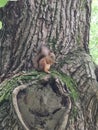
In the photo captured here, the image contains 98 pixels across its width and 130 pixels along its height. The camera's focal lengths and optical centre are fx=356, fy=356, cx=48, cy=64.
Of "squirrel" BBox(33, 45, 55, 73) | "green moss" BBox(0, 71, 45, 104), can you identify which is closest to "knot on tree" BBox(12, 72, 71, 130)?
"green moss" BBox(0, 71, 45, 104)

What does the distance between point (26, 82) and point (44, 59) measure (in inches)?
14.3

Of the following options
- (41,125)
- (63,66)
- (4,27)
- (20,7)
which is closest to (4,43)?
(4,27)

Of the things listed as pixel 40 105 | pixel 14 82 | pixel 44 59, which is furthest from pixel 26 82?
pixel 44 59

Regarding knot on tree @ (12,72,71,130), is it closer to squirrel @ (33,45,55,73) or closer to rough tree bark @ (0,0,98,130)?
rough tree bark @ (0,0,98,130)

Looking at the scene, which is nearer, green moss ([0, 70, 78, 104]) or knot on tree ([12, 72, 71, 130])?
knot on tree ([12, 72, 71, 130])

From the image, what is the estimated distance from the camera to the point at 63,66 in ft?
8.59

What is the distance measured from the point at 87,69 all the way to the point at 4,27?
81 centimetres

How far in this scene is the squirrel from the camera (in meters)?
2.58

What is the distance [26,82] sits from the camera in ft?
7.80

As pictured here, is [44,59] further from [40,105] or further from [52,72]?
[40,105]

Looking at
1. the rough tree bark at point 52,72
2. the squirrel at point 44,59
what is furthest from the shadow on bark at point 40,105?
the squirrel at point 44,59

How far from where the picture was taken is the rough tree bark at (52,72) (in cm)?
223

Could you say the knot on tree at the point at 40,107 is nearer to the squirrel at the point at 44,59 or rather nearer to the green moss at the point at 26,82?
the green moss at the point at 26,82

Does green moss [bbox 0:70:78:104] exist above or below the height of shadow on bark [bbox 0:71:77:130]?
above
